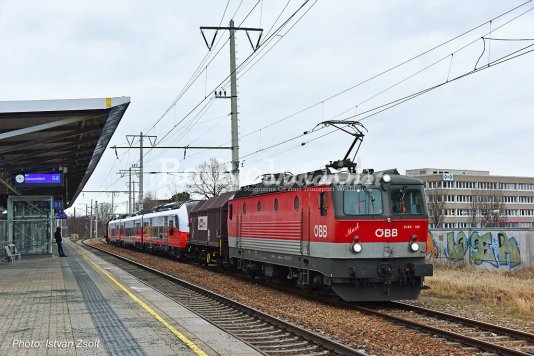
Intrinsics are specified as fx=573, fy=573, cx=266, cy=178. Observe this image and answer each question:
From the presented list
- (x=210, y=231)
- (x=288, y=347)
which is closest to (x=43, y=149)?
(x=210, y=231)

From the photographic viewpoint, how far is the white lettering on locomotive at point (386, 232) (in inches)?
471

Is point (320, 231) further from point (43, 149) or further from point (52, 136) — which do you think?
point (43, 149)

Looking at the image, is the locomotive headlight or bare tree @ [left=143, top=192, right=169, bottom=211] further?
bare tree @ [left=143, top=192, right=169, bottom=211]

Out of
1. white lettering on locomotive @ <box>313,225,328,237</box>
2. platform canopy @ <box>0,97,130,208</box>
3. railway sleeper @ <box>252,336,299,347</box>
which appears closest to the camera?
railway sleeper @ <box>252,336,299,347</box>

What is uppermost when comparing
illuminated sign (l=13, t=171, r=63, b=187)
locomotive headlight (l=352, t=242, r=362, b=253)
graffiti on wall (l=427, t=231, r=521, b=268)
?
illuminated sign (l=13, t=171, r=63, b=187)

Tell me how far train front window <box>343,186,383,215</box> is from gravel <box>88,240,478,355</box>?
208 cm

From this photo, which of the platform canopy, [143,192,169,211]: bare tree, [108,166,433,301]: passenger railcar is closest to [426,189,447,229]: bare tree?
[143,192,169,211]: bare tree

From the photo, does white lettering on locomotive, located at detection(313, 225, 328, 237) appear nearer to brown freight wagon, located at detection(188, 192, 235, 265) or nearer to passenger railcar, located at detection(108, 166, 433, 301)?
passenger railcar, located at detection(108, 166, 433, 301)

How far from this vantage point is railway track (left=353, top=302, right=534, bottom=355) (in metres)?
8.23

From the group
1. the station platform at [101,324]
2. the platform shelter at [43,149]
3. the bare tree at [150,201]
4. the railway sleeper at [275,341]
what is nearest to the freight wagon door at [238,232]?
the station platform at [101,324]

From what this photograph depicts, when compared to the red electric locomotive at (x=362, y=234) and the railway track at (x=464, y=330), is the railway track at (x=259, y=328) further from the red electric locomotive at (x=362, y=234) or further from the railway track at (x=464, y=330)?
the red electric locomotive at (x=362, y=234)

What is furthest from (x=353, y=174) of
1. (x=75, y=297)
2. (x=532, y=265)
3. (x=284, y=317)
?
(x=532, y=265)

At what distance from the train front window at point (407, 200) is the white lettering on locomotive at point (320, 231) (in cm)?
149

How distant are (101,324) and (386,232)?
5.99 meters
